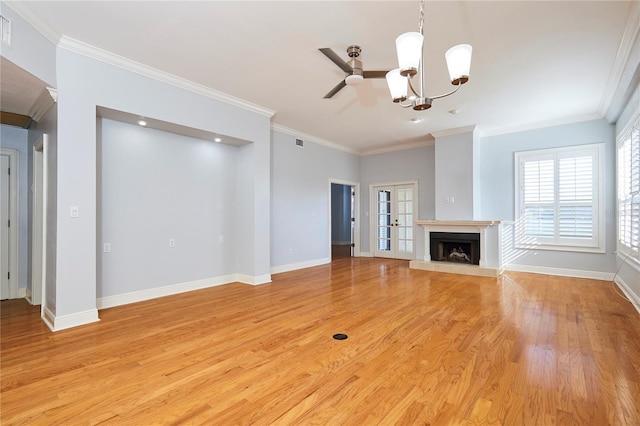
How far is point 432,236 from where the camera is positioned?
6.49m

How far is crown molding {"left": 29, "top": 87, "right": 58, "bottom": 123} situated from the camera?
3018 mm

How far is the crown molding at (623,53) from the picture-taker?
263cm

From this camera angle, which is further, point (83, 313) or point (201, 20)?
point (83, 313)

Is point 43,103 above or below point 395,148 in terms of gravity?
below

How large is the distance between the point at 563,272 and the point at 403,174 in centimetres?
378

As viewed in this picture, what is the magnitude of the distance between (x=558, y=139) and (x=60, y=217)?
25.1 feet

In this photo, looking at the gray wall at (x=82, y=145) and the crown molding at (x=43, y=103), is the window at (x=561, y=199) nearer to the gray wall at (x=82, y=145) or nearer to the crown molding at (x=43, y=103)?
the gray wall at (x=82, y=145)

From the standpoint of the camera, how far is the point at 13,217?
418 cm

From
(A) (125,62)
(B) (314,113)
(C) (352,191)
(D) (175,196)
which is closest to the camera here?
(A) (125,62)

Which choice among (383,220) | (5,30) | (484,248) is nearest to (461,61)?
(5,30)

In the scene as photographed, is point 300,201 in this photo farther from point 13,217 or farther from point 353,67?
point 13,217

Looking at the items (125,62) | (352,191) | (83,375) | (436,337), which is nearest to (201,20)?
(125,62)

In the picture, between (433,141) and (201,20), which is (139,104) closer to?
(201,20)

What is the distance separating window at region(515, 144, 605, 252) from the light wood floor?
1730 mm
